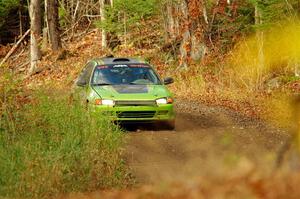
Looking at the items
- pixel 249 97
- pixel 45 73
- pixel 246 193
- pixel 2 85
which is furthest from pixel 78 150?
pixel 45 73

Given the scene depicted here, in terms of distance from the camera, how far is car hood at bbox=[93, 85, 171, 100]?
15098 mm

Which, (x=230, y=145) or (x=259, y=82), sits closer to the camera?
(x=230, y=145)

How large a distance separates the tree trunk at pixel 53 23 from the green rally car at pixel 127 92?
20469 mm

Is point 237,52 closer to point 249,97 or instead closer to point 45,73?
point 249,97

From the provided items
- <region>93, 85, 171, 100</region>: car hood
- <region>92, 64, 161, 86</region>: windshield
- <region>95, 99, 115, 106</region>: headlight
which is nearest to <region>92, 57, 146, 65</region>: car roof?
<region>92, 64, 161, 86</region>: windshield

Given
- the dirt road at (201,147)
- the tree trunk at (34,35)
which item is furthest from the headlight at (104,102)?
the tree trunk at (34,35)

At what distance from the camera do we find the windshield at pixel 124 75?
16.1 m

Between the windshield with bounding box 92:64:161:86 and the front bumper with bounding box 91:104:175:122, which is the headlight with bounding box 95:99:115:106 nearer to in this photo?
the front bumper with bounding box 91:104:175:122

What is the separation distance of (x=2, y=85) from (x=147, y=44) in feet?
77.4

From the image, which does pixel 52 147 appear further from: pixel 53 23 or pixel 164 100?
pixel 53 23

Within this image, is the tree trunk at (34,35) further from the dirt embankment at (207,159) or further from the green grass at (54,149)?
the green grass at (54,149)

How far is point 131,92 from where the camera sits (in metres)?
15.3

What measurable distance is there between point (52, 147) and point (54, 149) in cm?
8

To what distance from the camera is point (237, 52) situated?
1134 inches
